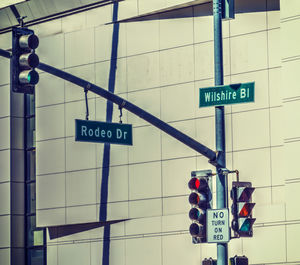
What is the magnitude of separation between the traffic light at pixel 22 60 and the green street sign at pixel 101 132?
8.01ft

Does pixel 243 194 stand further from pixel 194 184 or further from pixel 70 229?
pixel 70 229

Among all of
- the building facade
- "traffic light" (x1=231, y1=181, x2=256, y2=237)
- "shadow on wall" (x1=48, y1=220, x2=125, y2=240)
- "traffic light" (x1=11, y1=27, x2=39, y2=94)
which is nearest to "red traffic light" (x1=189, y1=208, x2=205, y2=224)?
"traffic light" (x1=231, y1=181, x2=256, y2=237)

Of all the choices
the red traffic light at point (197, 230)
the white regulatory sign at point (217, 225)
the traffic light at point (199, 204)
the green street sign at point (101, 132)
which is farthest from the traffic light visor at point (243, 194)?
the green street sign at point (101, 132)

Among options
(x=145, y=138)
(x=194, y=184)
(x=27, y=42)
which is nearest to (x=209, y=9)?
(x=145, y=138)

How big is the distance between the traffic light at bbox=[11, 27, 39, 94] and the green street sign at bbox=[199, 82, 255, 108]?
11.8 feet

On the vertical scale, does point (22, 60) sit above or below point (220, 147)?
above

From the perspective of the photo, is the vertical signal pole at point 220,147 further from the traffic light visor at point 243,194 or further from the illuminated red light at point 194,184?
the illuminated red light at point 194,184

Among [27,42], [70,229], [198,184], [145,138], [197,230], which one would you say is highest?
[145,138]

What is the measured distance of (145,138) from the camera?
97.9 feet

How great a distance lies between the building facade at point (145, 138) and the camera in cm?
2633

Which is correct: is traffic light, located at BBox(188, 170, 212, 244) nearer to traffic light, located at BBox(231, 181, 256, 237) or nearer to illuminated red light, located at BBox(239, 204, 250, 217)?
traffic light, located at BBox(231, 181, 256, 237)

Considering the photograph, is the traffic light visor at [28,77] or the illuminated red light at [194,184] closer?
the traffic light visor at [28,77]

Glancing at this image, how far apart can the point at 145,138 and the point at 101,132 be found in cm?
1009

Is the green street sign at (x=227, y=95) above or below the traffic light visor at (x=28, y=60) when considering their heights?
below
